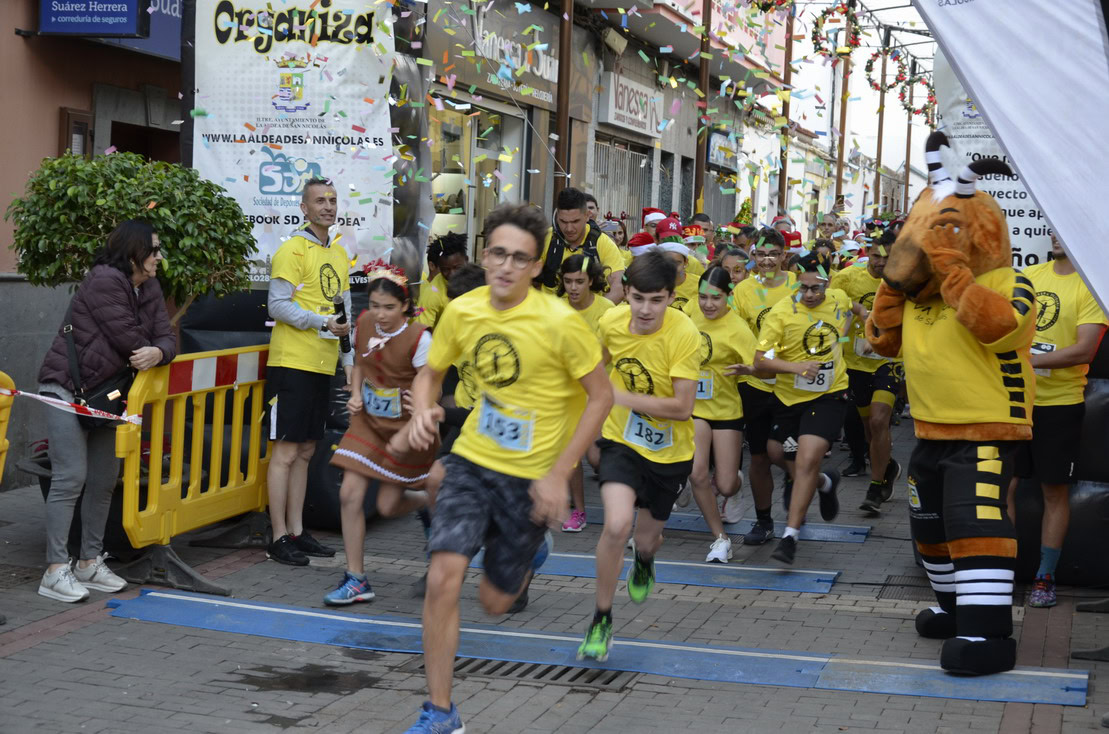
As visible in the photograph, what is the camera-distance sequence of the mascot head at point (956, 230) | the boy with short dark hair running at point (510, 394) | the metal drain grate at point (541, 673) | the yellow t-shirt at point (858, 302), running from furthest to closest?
the yellow t-shirt at point (858, 302)
the mascot head at point (956, 230)
the metal drain grate at point (541, 673)
the boy with short dark hair running at point (510, 394)

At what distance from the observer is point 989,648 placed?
570 cm

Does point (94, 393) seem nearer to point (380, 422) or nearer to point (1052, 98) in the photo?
point (380, 422)

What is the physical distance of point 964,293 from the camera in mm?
5754

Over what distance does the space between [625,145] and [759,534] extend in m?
16.1

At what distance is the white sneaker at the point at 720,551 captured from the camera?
8.27 m

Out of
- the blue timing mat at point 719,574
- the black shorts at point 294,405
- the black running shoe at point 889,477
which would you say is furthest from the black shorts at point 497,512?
the black running shoe at point 889,477

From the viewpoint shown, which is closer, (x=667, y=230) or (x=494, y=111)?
(x=667, y=230)

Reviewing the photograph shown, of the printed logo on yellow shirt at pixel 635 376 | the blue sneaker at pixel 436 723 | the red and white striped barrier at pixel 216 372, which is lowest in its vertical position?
the blue sneaker at pixel 436 723

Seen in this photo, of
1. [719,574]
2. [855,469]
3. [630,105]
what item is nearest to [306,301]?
[719,574]

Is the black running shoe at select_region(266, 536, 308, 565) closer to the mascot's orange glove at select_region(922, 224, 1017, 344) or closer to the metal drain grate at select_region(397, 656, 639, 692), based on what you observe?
the metal drain grate at select_region(397, 656, 639, 692)

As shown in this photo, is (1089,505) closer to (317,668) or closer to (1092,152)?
(1092,152)

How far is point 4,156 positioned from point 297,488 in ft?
12.3

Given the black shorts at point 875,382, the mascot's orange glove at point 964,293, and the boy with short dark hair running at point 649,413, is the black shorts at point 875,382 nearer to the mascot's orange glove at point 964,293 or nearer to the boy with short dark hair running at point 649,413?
the boy with short dark hair running at point 649,413

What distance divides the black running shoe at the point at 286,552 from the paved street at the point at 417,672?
62 millimetres
